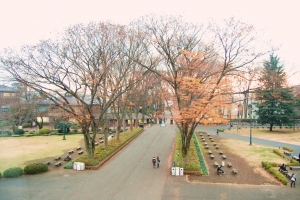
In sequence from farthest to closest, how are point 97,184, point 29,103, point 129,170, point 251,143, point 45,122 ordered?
point 45,122 < point 29,103 < point 251,143 < point 129,170 < point 97,184

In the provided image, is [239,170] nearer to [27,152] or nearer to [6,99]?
[27,152]

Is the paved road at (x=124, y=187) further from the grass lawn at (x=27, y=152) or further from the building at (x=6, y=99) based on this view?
the building at (x=6, y=99)

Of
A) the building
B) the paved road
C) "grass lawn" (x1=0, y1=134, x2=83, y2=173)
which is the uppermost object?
the building

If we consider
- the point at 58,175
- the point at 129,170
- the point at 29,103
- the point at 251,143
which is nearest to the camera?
the point at 58,175

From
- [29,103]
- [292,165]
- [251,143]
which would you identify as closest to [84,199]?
[292,165]

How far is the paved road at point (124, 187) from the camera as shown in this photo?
1451 cm

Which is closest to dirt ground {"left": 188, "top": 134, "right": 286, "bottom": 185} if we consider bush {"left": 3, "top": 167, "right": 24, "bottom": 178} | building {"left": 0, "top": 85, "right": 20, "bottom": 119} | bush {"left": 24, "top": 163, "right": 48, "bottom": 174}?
bush {"left": 24, "top": 163, "right": 48, "bottom": 174}

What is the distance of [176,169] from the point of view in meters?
18.6

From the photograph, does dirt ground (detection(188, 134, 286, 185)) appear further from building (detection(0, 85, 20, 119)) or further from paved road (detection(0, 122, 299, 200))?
building (detection(0, 85, 20, 119))

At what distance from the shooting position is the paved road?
47.6 feet

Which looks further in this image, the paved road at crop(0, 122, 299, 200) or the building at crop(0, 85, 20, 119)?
the building at crop(0, 85, 20, 119)

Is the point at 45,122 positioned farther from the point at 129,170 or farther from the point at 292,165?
the point at 292,165

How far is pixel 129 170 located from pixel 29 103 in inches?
1162

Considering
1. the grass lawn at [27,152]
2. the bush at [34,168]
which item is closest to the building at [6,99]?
the grass lawn at [27,152]
